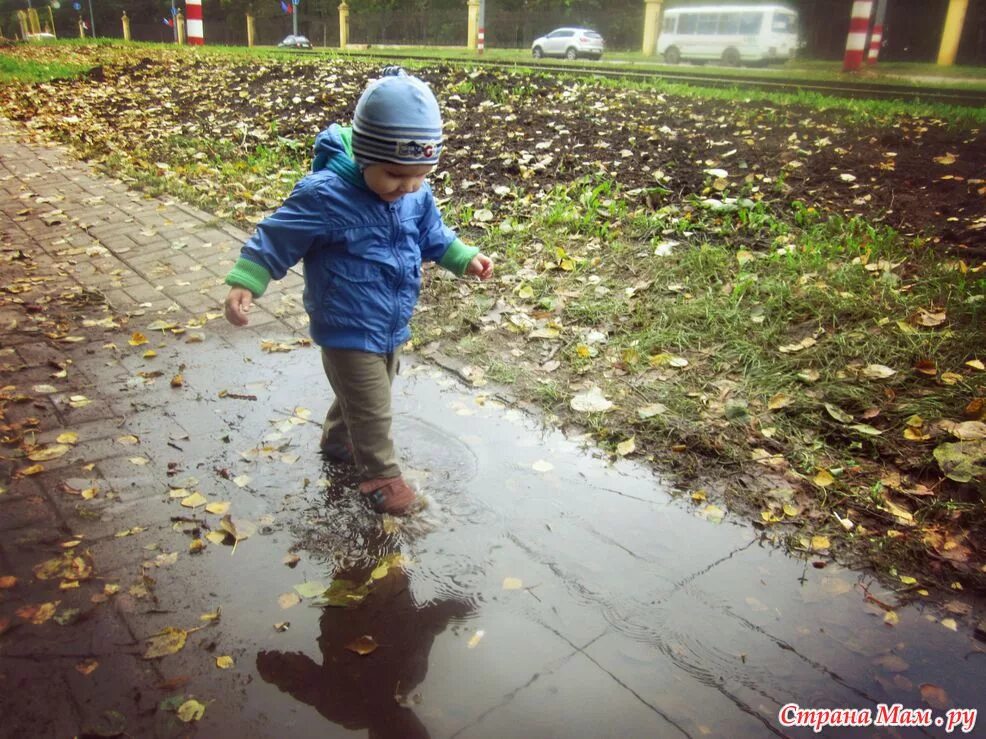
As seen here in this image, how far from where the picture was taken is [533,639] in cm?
201

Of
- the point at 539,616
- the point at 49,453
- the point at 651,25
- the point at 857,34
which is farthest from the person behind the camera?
the point at 651,25

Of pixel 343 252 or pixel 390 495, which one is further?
pixel 390 495

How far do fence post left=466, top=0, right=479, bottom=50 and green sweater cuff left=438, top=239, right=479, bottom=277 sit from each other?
11912mm

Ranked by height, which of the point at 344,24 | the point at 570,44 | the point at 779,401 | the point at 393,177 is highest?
the point at 344,24

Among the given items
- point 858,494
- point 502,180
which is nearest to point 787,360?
point 858,494

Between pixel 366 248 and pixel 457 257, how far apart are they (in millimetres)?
456

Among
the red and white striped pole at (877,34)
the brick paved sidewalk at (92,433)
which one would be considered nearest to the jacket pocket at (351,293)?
the brick paved sidewalk at (92,433)

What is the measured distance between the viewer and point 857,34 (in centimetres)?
609

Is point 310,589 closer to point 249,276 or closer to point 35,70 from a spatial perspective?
point 249,276

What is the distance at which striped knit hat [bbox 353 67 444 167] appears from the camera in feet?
6.77

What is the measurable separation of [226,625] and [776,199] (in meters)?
4.77

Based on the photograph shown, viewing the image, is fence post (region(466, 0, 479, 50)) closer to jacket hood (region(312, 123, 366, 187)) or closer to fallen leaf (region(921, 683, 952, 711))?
jacket hood (region(312, 123, 366, 187))

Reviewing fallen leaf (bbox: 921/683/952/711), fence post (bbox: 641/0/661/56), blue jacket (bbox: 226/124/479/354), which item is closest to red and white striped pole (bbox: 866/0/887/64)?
fence post (bbox: 641/0/661/56)

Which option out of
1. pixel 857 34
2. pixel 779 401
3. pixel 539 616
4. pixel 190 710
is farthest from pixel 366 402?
pixel 857 34
